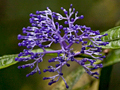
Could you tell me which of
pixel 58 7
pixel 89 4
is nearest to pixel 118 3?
pixel 89 4

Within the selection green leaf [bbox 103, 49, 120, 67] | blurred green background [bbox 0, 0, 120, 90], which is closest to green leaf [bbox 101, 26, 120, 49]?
green leaf [bbox 103, 49, 120, 67]

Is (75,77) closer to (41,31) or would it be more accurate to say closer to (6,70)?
(41,31)

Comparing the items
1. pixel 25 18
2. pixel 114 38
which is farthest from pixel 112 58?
pixel 25 18

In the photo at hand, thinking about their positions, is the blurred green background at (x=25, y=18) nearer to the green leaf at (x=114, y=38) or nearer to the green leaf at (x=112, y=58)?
the green leaf at (x=112, y=58)

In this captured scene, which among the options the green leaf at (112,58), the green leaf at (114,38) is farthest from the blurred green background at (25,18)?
the green leaf at (114,38)

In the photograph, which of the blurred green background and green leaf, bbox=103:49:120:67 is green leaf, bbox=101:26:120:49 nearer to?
green leaf, bbox=103:49:120:67

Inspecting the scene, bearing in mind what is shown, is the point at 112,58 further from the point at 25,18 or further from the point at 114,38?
the point at 25,18

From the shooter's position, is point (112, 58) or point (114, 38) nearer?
point (114, 38)

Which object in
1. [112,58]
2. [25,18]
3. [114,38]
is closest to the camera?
[114,38]
